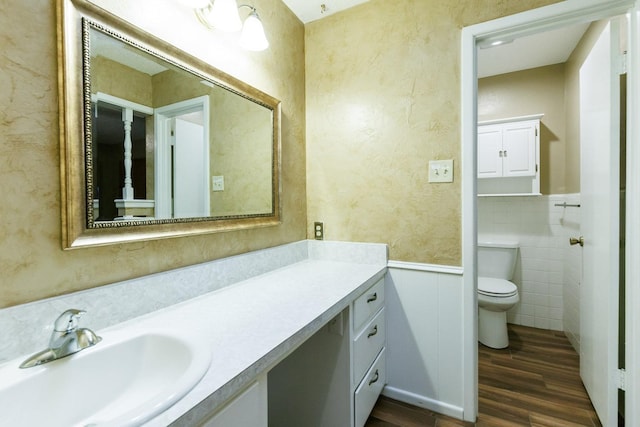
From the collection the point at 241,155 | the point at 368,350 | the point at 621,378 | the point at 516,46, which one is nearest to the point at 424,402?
the point at 368,350

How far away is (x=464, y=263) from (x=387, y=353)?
0.69m

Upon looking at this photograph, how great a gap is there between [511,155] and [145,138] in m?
2.82

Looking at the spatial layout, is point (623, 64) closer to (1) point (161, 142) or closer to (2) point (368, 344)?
(2) point (368, 344)

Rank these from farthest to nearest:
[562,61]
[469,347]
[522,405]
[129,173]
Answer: [562,61] → [522,405] → [469,347] → [129,173]

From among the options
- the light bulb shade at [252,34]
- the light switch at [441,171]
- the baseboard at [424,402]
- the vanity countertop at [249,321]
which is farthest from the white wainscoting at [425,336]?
the light bulb shade at [252,34]

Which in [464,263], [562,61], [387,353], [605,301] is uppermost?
[562,61]

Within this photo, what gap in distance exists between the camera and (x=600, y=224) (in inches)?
57.2

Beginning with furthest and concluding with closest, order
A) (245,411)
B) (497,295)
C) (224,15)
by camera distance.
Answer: (497,295) < (224,15) < (245,411)

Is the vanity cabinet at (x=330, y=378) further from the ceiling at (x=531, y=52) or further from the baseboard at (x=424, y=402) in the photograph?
the ceiling at (x=531, y=52)

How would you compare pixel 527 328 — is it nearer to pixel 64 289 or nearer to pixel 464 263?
pixel 464 263

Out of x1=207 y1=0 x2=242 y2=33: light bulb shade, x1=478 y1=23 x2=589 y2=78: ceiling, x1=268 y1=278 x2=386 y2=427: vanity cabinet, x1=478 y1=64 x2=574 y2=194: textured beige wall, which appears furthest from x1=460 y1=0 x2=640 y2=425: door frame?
x1=478 y1=64 x2=574 y2=194: textured beige wall

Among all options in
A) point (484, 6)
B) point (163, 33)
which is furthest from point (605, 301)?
point (163, 33)

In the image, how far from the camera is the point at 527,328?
2.62 metres

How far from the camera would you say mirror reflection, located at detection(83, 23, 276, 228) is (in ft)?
2.93
